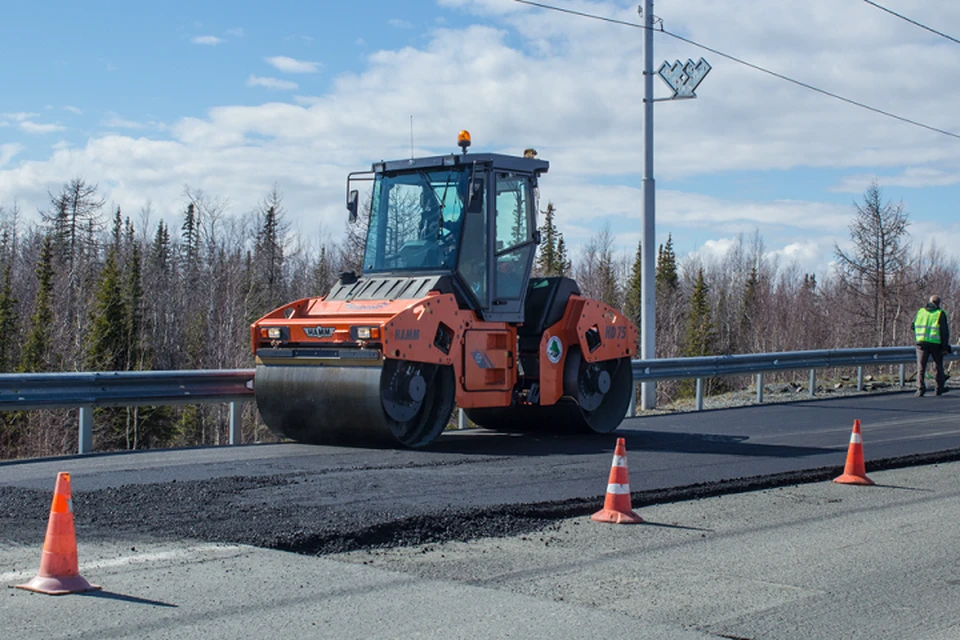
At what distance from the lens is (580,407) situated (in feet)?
41.7

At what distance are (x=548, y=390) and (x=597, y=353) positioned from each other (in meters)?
0.94

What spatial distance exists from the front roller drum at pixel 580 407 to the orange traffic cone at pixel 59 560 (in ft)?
26.4

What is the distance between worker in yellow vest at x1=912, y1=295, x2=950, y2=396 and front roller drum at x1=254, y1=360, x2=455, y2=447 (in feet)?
38.2

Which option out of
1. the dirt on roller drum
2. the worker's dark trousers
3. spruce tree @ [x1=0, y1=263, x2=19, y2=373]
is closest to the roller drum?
the dirt on roller drum

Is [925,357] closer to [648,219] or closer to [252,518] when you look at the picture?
[648,219]

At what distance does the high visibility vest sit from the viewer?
1917 centimetres

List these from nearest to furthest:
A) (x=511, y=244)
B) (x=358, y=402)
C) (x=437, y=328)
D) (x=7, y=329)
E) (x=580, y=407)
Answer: (x=358, y=402), (x=437, y=328), (x=511, y=244), (x=580, y=407), (x=7, y=329)

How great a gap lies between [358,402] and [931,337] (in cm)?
1287

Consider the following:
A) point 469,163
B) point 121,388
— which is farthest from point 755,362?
point 121,388

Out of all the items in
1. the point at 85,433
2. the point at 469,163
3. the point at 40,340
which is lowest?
the point at 85,433

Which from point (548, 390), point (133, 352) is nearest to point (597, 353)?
point (548, 390)

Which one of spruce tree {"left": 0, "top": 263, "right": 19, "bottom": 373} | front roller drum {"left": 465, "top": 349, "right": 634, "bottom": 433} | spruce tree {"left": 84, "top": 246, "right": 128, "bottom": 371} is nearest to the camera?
front roller drum {"left": 465, "top": 349, "right": 634, "bottom": 433}

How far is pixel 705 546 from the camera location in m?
6.66

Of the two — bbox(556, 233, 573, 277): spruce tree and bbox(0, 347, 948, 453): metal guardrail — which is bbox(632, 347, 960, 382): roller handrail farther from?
bbox(556, 233, 573, 277): spruce tree
